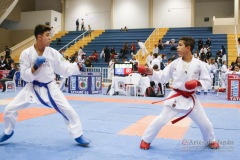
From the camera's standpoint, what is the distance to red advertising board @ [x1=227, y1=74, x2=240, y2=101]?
31.3 feet

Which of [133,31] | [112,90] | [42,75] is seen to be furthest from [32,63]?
[133,31]

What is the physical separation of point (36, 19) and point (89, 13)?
5.04 m

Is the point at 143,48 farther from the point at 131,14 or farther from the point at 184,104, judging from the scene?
the point at 184,104

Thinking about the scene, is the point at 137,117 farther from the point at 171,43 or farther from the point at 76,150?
the point at 171,43

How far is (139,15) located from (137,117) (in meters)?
21.1

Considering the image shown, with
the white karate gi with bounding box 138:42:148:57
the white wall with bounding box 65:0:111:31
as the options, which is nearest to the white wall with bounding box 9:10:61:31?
the white wall with bounding box 65:0:111:31

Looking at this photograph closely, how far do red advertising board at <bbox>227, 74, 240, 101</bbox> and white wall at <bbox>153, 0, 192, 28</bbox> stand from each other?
51.6 ft

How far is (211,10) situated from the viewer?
2517 cm

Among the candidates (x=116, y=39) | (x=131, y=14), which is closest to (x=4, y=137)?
(x=116, y=39)

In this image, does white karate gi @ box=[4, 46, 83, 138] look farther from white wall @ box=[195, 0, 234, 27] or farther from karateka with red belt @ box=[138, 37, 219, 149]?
white wall @ box=[195, 0, 234, 27]

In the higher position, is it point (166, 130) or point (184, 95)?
point (184, 95)

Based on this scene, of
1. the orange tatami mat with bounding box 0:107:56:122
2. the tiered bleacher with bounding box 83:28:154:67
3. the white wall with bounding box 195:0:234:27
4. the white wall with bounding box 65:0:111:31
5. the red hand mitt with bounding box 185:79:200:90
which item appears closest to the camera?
the red hand mitt with bounding box 185:79:200:90

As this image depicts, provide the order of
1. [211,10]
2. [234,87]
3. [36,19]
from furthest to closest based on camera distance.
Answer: [36,19], [211,10], [234,87]

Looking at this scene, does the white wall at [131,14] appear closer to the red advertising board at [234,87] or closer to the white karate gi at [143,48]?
the white karate gi at [143,48]
